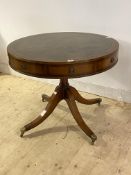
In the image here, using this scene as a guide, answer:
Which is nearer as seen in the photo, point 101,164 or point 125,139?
point 101,164

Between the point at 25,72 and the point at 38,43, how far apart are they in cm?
28

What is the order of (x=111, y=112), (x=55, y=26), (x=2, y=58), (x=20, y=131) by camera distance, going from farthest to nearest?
(x=2, y=58) < (x=55, y=26) < (x=111, y=112) < (x=20, y=131)

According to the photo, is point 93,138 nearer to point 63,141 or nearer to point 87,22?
point 63,141

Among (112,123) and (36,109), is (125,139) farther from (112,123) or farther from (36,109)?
(36,109)

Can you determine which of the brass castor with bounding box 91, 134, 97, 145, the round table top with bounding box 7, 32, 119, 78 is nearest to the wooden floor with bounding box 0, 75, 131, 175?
the brass castor with bounding box 91, 134, 97, 145

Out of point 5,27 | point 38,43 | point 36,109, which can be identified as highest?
point 38,43

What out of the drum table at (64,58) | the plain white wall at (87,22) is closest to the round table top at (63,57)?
the drum table at (64,58)

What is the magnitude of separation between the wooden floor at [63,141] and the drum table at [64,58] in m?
0.10

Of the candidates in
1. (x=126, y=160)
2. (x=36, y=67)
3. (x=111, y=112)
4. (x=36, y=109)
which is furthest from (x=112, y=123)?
(x=36, y=67)

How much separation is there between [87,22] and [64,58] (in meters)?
0.78

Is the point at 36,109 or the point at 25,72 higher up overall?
the point at 25,72

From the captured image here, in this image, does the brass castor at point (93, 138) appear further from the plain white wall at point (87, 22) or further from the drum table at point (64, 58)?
the plain white wall at point (87, 22)

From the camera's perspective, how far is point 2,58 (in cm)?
282

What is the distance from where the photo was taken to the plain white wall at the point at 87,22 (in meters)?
1.97
